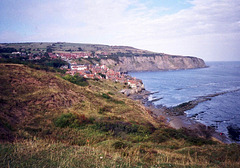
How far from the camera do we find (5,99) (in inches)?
615

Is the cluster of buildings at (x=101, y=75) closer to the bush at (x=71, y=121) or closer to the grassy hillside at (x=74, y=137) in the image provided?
the grassy hillside at (x=74, y=137)

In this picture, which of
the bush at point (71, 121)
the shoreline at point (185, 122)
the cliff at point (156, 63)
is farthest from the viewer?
the cliff at point (156, 63)

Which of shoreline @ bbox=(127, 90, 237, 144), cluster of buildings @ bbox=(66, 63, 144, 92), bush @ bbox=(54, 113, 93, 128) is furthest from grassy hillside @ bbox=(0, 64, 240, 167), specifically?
cluster of buildings @ bbox=(66, 63, 144, 92)

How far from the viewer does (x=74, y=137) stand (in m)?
10.4

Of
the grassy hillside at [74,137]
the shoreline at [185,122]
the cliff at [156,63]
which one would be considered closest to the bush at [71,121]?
the grassy hillside at [74,137]

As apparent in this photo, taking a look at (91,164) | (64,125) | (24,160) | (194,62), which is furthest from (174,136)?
(194,62)

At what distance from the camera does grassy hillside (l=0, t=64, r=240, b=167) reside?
5207mm

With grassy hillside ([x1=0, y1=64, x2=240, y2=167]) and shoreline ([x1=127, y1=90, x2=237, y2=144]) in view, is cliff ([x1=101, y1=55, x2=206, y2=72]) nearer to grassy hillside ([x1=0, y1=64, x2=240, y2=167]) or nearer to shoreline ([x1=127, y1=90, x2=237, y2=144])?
shoreline ([x1=127, y1=90, x2=237, y2=144])

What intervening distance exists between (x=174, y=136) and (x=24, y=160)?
14.0m

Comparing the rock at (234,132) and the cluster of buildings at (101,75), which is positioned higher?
the cluster of buildings at (101,75)

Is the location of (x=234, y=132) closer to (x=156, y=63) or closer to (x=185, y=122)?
(x=185, y=122)

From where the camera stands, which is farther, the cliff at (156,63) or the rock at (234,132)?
the cliff at (156,63)

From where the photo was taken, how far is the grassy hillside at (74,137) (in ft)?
17.1

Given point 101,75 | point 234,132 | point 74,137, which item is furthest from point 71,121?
point 101,75
